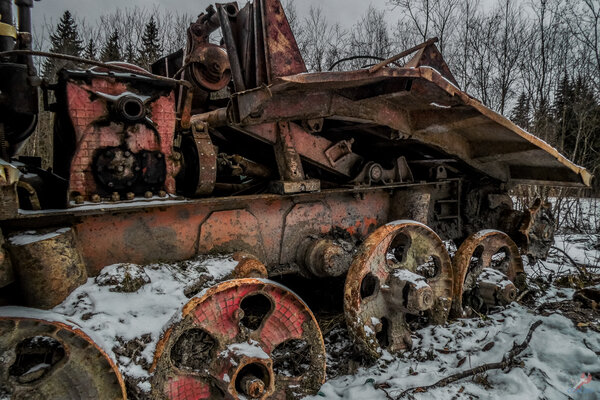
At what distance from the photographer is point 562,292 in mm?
4395

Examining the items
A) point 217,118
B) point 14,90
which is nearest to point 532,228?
point 217,118

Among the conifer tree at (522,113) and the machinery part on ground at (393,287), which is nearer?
the machinery part on ground at (393,287)

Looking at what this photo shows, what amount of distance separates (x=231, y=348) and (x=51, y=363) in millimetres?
862

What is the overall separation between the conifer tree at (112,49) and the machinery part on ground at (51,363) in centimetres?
1789

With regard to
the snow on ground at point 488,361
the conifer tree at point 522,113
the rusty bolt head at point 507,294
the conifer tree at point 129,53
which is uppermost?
the conifer tree at point 129,53

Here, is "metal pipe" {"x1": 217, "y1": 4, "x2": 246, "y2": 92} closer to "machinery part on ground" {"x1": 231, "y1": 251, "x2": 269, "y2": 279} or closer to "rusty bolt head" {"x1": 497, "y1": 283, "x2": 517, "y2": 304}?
"machinery part on ground" {"x1": 231, "y1": 251, "x2": 269, "y2": 279}

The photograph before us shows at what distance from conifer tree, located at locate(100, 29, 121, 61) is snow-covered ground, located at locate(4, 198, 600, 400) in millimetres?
17601

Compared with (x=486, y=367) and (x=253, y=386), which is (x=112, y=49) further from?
(x=486, y=367)

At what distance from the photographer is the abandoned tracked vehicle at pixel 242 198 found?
196 cm

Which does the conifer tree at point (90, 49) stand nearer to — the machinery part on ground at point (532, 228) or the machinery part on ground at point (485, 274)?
the machinery part on ground at point (532, 228)

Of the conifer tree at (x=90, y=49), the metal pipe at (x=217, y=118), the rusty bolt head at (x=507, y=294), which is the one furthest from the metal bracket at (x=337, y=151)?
the conifer tree at (x=90, y=49)

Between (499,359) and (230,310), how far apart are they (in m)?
2.16

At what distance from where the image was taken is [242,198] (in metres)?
2.76

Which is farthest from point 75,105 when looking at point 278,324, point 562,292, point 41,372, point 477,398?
point 562,292
